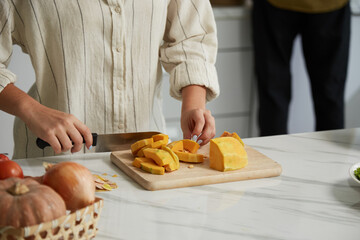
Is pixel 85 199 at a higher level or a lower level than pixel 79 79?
lower

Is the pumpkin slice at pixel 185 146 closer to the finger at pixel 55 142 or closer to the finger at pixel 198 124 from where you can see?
the finger at pixel 198 124

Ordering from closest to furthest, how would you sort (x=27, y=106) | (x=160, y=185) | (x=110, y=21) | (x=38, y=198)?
1. (x=38, y=198)
2. (x=160, y=185)
3. (x=27, y=106)
4. (x=110, y=21)

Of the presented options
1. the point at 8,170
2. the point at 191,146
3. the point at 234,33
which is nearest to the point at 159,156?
the point at 191,146

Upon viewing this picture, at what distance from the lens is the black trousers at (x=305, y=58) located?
9.42 ft

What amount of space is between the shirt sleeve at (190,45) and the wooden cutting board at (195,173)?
31cm

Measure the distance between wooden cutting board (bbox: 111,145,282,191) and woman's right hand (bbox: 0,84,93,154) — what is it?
0.35 ft

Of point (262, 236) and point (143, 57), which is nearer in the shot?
point (262, 236)

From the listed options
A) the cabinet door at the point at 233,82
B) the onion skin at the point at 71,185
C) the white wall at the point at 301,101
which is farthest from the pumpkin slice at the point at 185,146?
the cabinet door at the point at 233,82

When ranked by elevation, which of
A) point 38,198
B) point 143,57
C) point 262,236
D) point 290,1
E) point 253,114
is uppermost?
point 290,1

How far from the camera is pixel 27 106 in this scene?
1.21m

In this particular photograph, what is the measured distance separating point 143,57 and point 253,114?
191cm

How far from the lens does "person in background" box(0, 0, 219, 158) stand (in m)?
1.35

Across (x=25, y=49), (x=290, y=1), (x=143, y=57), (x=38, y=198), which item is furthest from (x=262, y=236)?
(x=290, y=1)

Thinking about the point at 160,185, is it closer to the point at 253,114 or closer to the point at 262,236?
the point at 262,236
